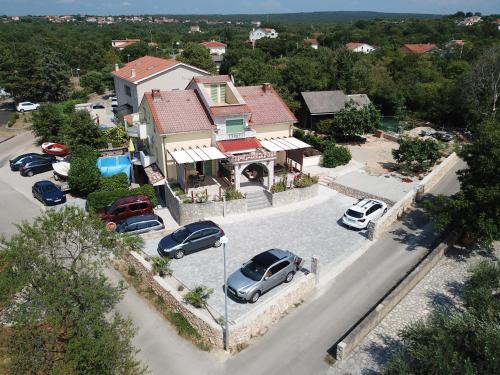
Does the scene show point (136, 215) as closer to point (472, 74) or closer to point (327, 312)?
point (327, 312)

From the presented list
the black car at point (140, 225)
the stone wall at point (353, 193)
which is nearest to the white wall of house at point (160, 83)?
the black car at point (140, 225)

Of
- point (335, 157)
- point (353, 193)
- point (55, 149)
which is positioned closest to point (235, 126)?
point (353, 193)

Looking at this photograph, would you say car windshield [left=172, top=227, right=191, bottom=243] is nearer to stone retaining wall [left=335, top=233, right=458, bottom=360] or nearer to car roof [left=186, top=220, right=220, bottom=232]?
car roof [left=186, top=220, right=220, bottom=232]

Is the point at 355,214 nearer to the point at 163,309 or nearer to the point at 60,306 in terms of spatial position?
the point at 163,309

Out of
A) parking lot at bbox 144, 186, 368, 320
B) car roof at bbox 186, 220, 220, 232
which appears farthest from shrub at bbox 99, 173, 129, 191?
car roof at bbox 186, 220, 220, 232

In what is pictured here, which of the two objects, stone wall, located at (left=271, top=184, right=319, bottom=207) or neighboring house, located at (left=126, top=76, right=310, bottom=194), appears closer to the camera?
stone wall, located at (left=271, top=184, right=319, bottom=207)
